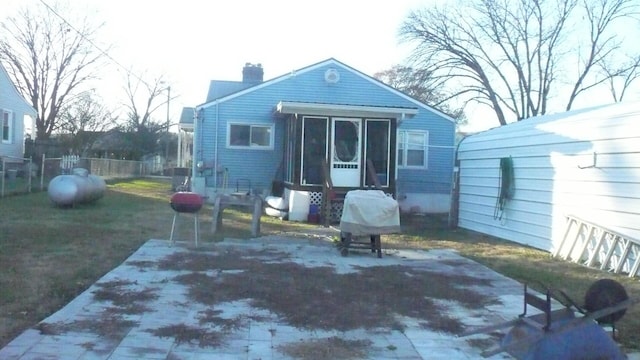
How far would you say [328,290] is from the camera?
8820 mm

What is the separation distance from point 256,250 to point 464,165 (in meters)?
8.16

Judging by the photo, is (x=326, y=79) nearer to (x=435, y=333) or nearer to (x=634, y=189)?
(x=634, y=189)

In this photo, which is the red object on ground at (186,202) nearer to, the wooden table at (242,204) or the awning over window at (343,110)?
the wooden table at (242,204)

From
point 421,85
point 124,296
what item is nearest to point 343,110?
point 124,296

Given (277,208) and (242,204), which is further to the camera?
(277,208)

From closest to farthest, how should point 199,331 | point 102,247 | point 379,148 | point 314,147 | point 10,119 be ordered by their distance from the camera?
point 199,331 → point 102,247 → point 314,147 → point 379,148 → point 10,119

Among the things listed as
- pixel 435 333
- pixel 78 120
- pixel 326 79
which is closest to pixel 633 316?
pixel 435 333

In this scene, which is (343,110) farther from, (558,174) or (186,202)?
(186,202)

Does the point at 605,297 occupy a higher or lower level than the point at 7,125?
lower

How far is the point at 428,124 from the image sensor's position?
2409cm

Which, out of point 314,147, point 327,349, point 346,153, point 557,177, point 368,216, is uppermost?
point 314,147

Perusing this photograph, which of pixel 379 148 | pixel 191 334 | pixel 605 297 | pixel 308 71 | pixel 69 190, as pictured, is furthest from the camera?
pixel 308 71

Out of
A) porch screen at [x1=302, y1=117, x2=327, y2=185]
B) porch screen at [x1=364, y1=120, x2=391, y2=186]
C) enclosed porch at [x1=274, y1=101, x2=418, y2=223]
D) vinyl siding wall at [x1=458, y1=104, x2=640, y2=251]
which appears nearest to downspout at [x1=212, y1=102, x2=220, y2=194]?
enclosed porch at [x1=274, y1=101, x2=418, y2=223]

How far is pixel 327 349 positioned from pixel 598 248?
267 inches
